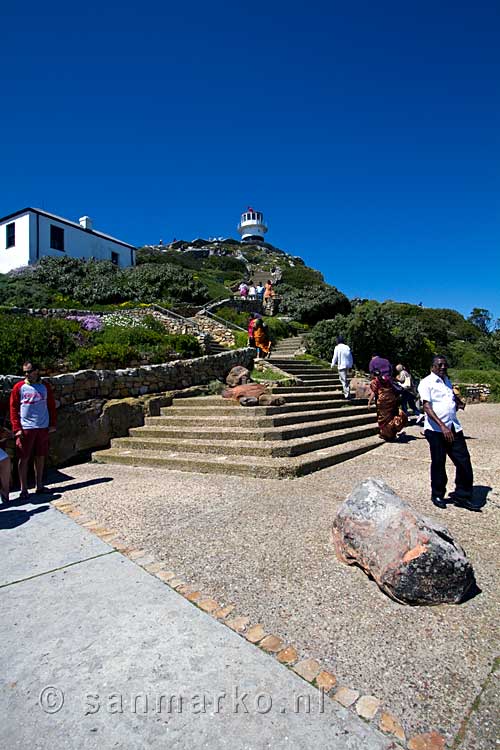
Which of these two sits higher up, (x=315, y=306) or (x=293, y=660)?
(x=315, y=306)

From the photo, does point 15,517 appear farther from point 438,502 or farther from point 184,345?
point 184,345

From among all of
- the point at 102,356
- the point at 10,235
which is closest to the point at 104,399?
the point at 102,356

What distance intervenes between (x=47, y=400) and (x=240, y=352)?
729 centimetres

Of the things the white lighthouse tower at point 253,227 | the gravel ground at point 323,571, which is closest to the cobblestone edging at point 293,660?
the gravel ground at point 323,571

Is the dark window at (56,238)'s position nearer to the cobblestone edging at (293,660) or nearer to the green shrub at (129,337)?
the green shrub at (129,337)

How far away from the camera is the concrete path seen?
6.08 feet

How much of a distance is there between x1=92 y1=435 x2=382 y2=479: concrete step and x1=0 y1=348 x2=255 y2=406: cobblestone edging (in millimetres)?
1219

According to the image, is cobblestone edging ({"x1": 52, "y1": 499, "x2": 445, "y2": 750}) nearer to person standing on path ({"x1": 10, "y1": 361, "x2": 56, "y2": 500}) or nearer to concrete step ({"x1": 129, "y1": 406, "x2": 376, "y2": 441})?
person standing on path ({"x1": 10, "y1": 361, "x2": 56, "y2": 500})

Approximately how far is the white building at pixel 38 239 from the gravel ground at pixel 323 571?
2577 cm

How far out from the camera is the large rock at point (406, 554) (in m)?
2.80

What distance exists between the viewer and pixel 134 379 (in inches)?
361

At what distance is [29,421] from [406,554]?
15.9ft

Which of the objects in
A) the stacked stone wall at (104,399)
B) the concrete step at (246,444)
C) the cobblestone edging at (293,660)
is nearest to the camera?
the cobblestone edging at (293,660)

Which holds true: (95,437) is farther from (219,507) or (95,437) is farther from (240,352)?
(240,352)
